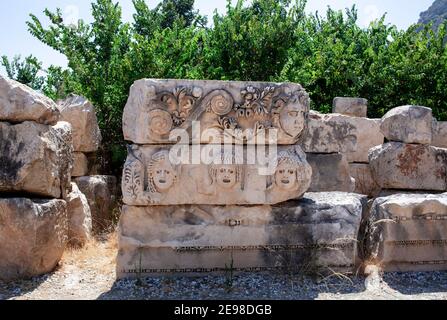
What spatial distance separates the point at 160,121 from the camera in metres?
4.12

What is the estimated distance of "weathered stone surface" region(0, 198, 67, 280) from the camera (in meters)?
4.03

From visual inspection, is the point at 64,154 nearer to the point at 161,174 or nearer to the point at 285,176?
the point at 161,174

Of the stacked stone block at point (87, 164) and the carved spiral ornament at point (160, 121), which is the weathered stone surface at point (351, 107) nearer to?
the stacked stone block at point (87, 164)

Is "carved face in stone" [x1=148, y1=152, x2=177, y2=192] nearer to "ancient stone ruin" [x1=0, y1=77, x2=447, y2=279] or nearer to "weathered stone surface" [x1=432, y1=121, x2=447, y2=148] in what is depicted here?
"ancient stone ruin" [x1=0, y1=77, x2=447, y2=279]

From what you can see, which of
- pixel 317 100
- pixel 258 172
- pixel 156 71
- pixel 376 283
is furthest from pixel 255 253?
pixel 317 100

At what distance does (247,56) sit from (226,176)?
17.7 feet

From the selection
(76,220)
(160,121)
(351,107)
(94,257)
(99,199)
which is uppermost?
(351,107)

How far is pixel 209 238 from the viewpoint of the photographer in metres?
4.20

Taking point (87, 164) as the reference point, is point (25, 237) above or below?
below

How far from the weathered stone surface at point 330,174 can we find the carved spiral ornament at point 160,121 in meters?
3.08

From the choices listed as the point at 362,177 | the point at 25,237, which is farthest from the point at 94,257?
the point at 362,177

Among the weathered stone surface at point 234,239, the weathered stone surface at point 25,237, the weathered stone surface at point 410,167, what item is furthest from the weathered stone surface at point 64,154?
the weathered stone surface at point 410,167

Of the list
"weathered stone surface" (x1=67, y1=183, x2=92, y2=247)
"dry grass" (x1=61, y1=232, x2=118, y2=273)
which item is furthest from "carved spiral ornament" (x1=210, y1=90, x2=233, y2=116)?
"weathered stone surface" (x1=67, y1=183, x2=92, y2=247)

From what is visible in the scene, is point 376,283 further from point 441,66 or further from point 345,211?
point 441,66
